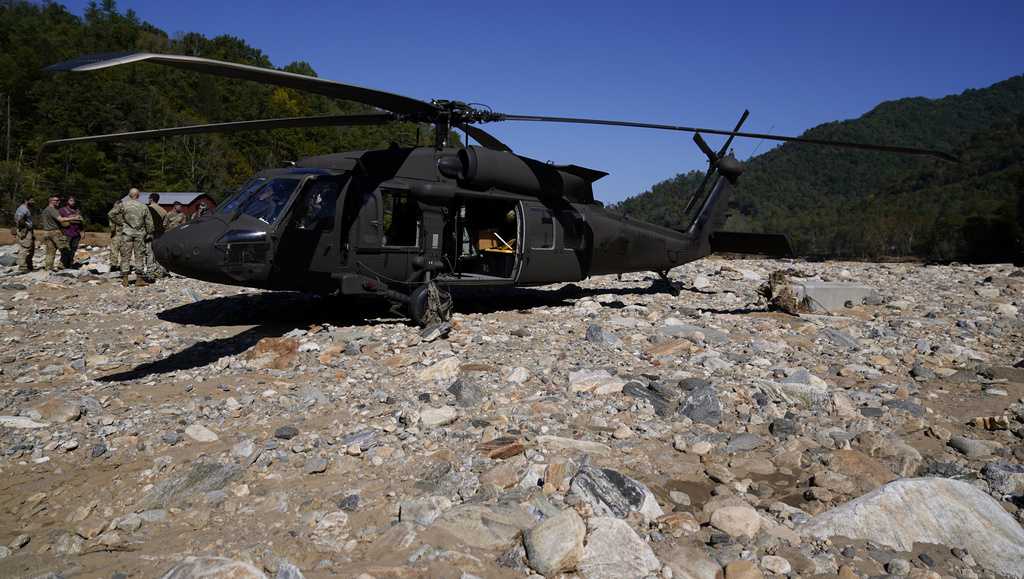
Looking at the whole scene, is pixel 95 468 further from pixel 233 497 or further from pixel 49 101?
pixel 49 101

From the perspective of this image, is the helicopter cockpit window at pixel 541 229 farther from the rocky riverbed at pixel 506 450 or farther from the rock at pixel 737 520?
the rock at pixel 737 520

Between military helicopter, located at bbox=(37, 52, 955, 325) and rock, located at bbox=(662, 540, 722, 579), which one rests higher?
military helicopter, located at bbox=(37, 52, 955, 325)

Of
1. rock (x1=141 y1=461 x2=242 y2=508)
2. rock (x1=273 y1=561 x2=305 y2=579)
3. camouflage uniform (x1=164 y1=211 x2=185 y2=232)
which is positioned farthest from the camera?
camouflage uniform (x1=164 y1=211 x2=185 y2=232)

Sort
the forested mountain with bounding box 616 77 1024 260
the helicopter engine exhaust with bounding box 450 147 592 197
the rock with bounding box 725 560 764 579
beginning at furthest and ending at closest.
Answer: the forested mountain with bounding box 616 77 1024 260
the helicopter engine exhaust with bounding box 450 147 592 197
the rock with bounding box 725 560 764 579

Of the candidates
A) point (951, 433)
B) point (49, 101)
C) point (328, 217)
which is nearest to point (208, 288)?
point (328, 217)

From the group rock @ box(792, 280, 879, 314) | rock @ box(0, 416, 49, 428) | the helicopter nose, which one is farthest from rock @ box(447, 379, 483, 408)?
rock @ box(792, 280, 879, 314)

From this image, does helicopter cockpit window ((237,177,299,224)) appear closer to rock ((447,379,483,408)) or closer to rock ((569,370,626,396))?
rock ((447,379,483,408))

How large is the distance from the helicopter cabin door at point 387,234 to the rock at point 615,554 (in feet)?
17.1

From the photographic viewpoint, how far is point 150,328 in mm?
7508

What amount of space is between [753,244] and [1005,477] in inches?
290

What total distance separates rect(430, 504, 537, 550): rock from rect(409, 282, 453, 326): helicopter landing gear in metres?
4.35

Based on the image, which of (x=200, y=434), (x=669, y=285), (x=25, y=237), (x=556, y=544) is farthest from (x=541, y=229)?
(x=25, y=237)

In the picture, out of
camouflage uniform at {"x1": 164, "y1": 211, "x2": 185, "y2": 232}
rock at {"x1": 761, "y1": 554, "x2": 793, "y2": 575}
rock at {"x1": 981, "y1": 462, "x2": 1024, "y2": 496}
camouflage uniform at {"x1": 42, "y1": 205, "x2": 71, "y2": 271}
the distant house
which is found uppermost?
the distant house

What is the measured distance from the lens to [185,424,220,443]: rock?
13.3ft
